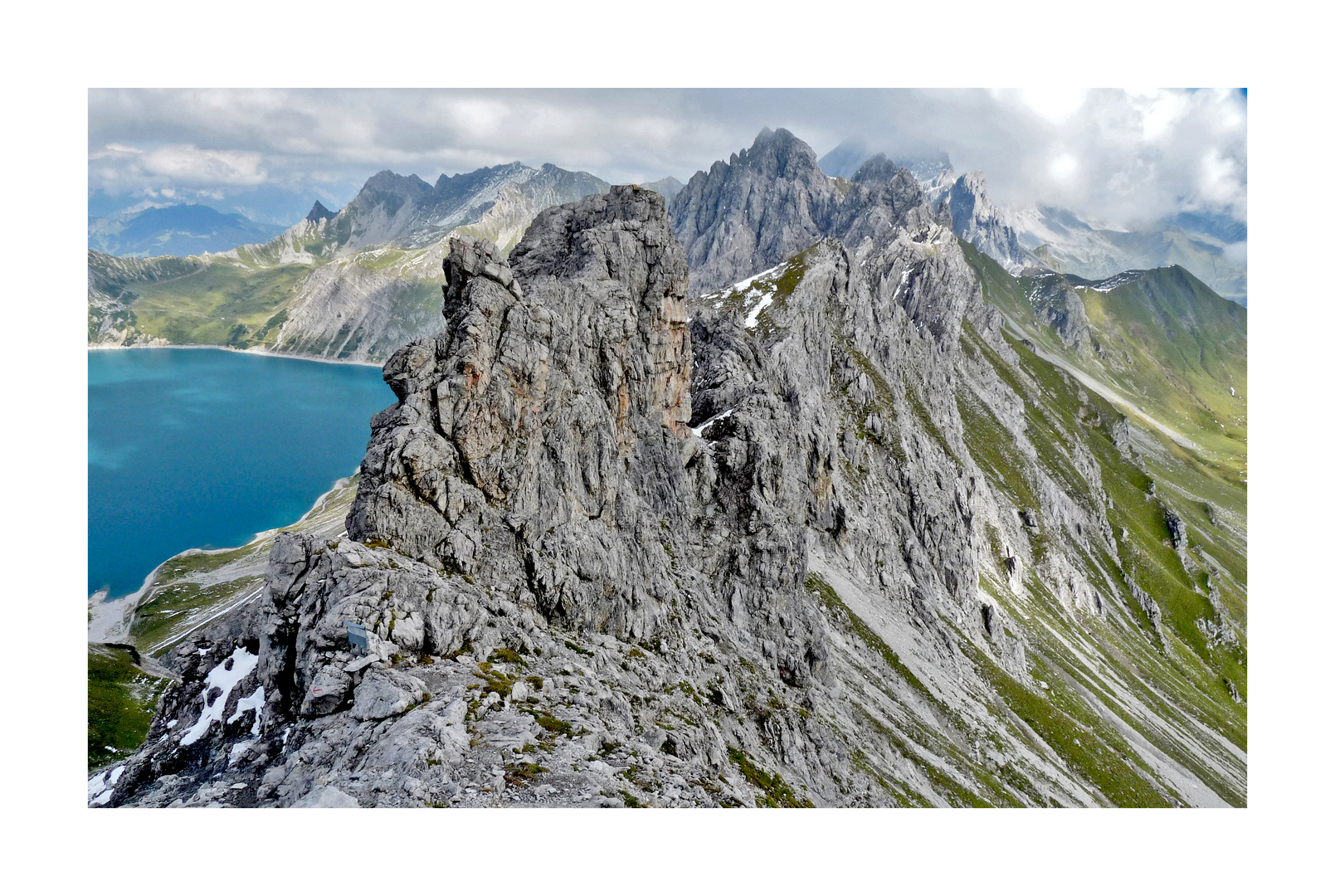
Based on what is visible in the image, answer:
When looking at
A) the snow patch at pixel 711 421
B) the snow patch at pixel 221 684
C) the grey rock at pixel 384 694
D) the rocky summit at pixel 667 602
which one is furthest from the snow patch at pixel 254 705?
the snow patch at pixel 711 421

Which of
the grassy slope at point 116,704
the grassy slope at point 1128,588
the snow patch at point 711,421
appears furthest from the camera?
the grassy slope at point 1128,588

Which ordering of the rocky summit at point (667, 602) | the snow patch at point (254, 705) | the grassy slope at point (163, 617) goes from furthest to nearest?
1. the grassy slope at point (163, 617)
2. the snow patch at point (254, 705)
3. the rocky summit at point (667, 602)

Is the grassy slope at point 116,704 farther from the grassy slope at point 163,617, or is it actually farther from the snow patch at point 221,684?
the snow patch at point 221,684

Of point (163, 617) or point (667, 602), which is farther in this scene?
point (163, 617)

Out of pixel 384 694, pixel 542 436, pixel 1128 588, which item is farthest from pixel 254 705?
pixel 1128 588

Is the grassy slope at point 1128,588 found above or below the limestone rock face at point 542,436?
below

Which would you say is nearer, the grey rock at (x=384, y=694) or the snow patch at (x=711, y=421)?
the grey rock at (x=384, y=694)

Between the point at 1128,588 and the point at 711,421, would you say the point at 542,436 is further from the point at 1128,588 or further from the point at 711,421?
the point at 1128,588

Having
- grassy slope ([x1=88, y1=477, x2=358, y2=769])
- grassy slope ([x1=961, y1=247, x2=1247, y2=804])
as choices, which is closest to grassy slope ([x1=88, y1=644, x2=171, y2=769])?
grassy slope ([x1=88, y1=477, x2=358, y2=769])

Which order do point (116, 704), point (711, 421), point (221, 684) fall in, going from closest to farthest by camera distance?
point (221, 684)
point (116, 704)
point (711, 421)
